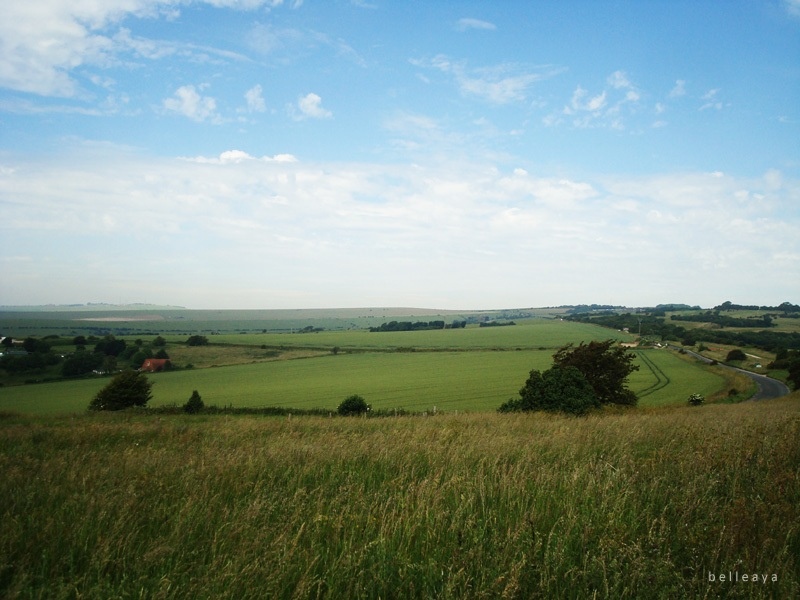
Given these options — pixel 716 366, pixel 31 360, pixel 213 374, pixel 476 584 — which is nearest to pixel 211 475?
pixel 476 584

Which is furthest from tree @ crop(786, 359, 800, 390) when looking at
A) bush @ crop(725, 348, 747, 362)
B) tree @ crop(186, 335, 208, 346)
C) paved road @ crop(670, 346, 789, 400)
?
tree @ crop(186, 335, 208, 346)

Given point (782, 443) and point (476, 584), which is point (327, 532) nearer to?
point (476, 584)

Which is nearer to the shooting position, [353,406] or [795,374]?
[353,406]

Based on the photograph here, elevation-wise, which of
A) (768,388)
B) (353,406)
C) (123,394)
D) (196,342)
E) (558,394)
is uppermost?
(558,394)

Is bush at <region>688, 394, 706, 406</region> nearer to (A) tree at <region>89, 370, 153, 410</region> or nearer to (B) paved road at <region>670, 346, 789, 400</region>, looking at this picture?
(B) paved road at <region>670, 346, 789, 400</region>

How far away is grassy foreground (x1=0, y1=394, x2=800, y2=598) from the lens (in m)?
2.88

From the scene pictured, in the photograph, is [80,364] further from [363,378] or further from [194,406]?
[194,406]

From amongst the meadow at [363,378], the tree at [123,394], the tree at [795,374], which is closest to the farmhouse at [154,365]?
the meadow at [363,378]

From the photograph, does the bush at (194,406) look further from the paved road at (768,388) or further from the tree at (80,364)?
the paved road at (768,388)

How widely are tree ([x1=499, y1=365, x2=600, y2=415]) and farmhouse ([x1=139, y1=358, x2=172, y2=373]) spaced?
63.6 m

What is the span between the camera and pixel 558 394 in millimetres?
28141

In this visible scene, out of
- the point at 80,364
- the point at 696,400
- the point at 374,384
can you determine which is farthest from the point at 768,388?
the point at 80,364

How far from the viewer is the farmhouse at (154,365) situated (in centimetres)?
7362

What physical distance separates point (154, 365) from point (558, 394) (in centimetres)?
6774
